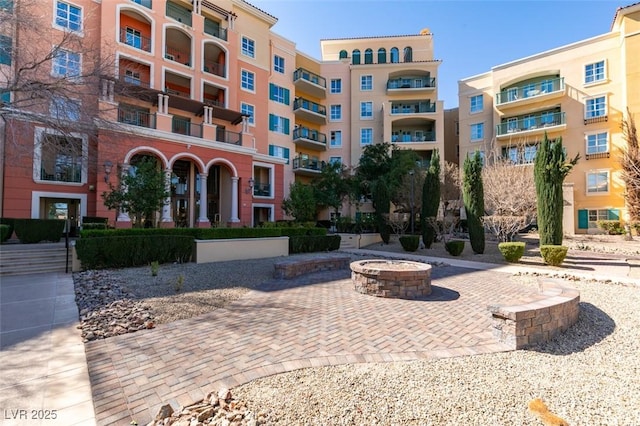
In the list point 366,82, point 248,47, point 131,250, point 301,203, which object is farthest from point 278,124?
point 131,250

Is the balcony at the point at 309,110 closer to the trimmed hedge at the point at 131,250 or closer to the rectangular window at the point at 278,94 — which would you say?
the rectangular window at the point at 278,94

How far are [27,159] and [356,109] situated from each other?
1050 inches

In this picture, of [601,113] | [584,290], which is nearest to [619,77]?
Result: [601,113]

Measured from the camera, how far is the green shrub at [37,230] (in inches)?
524

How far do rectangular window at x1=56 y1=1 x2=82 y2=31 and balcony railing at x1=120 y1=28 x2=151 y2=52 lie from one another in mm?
2151

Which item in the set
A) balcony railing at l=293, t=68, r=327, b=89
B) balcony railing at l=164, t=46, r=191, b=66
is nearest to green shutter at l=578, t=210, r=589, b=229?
balcony railing at l=293, t=68, r=327, b=89

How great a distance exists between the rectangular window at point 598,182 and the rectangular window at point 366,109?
1997 cm

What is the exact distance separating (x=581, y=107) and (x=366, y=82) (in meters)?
19.3

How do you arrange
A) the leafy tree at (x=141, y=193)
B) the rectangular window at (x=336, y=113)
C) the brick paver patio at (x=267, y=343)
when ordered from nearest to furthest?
the brick paver patio at (x=267, y=343)
the leafy tree at (x=141, y=193)
the rectangular window at (x=336, y=113)

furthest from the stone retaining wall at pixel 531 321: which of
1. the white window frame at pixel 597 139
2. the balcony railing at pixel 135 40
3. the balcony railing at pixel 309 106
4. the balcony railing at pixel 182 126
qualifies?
the white window frame at pixel 597 139

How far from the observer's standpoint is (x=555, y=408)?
285cm

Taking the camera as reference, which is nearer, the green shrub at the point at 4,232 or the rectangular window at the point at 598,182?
the green shrub at the point at 4,232

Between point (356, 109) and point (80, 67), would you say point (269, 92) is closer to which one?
point (356, 109)

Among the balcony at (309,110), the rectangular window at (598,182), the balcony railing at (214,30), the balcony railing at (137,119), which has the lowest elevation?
the rectangular window at (598,182)
